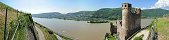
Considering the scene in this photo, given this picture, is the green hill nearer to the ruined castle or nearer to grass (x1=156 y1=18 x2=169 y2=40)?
the ruined castle

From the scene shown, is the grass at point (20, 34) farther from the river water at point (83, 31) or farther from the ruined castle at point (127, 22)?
the river water at point (83, 31)

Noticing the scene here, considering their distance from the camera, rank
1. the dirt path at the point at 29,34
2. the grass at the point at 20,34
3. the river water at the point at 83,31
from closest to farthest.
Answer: the grass at the point at 20,34 → the dirt path at the point at 29,34 → the river water at the point at 83,31

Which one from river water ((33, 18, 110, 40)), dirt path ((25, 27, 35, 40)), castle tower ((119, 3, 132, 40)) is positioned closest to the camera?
dirt path ((25, 27, 35, 40))

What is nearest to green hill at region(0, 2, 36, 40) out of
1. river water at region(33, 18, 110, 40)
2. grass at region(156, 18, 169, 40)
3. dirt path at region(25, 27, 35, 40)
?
dirt path at region(25, 27, 35, 40)

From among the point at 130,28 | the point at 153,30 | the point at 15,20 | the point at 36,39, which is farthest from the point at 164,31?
the point at 15,20

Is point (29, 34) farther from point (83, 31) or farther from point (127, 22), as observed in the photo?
point (83, 31)

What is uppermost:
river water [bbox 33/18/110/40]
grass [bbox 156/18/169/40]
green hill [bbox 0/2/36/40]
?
green hill [bbox 0/2/36/40]

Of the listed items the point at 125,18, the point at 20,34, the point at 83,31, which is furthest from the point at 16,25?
the point at 83,31

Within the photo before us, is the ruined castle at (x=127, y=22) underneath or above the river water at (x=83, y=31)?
above

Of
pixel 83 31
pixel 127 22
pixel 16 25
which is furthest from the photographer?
pixel 83 31

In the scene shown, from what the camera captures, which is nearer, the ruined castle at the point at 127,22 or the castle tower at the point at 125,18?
the castle tower at the point at 125,18

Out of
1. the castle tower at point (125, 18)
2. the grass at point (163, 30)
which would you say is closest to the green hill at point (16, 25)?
the castle tower at point (125, 18)

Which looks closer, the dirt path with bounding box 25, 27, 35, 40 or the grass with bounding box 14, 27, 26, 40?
the grass with bounding box 14, 27, 26, 40
